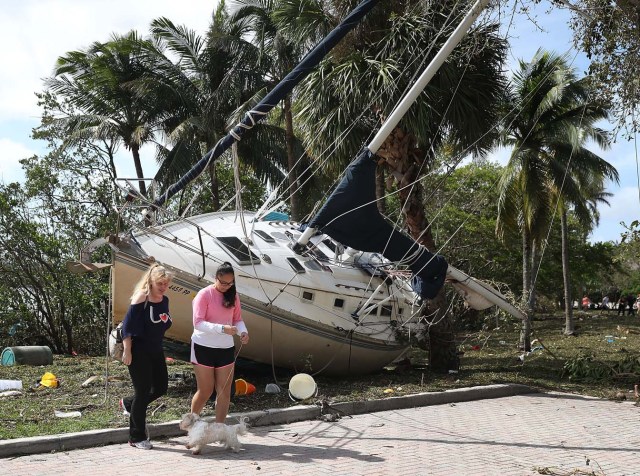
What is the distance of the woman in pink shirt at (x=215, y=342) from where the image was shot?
777 cm

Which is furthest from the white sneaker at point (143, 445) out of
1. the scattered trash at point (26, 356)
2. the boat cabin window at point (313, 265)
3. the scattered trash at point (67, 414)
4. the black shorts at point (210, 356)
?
the scattered trash at point (26, 356)

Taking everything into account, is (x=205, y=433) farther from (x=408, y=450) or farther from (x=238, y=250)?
(x=238, y=250)

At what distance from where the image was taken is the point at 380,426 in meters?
9.04

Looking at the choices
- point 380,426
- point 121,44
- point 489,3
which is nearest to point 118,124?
point 121,44

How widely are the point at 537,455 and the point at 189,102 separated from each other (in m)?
20.3

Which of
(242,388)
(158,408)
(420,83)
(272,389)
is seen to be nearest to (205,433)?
(158,408)

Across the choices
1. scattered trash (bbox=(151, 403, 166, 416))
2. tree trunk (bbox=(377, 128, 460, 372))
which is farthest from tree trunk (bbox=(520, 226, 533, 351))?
scattered trash (bbox=(151, 403, 166, 416))

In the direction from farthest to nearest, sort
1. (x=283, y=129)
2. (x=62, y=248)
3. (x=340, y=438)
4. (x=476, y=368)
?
(x=283, y=129), (x=62, y=248), (x=476, y=368), (x=340, y=438)

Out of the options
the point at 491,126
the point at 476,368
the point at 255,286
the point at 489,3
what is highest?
the point at 489,3

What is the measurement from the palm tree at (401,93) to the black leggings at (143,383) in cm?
652

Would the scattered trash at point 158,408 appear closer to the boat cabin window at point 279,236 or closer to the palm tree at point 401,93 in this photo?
the boat cabin window at point 279,236

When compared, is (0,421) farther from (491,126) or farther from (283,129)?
(283,129)

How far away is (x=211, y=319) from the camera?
7.88 metres

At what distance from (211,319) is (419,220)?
7.39m
